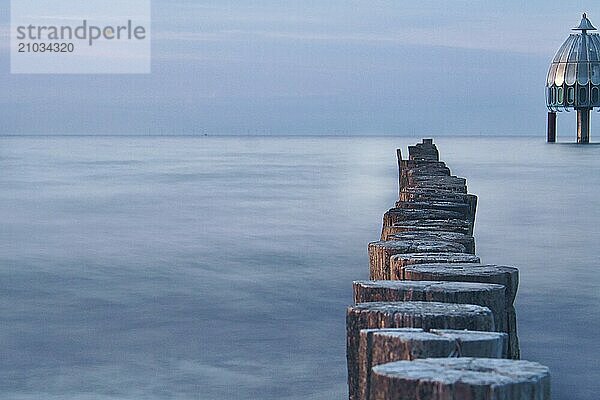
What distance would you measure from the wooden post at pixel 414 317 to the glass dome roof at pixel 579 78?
45.5 meters

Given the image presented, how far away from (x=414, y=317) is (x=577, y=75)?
152 feet

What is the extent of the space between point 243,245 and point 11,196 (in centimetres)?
906

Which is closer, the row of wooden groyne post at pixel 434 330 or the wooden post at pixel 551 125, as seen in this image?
the row of wooden groyne post at pixel 434 330

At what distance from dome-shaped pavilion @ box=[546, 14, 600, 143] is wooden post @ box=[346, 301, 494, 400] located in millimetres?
45458

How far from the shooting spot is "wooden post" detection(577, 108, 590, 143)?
5069 centimetres

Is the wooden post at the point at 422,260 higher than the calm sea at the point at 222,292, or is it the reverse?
the wooden post at the point at 422,260

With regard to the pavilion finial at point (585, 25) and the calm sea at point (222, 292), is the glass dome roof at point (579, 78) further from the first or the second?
the calm sea at point (222, 292)

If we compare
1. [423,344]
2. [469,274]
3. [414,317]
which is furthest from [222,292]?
[423,344]

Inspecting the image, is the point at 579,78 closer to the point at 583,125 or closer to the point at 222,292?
the point at 583,125

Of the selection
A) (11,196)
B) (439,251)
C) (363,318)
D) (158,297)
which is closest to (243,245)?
(158,297)

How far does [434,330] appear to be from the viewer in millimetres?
2145

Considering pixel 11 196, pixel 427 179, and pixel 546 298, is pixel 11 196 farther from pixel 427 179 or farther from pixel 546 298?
pixel 546 298

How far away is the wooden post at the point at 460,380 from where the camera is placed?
1.70 m

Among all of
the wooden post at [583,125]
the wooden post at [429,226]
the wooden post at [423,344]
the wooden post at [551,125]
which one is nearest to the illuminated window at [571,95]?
the wooden post at [583,125]
